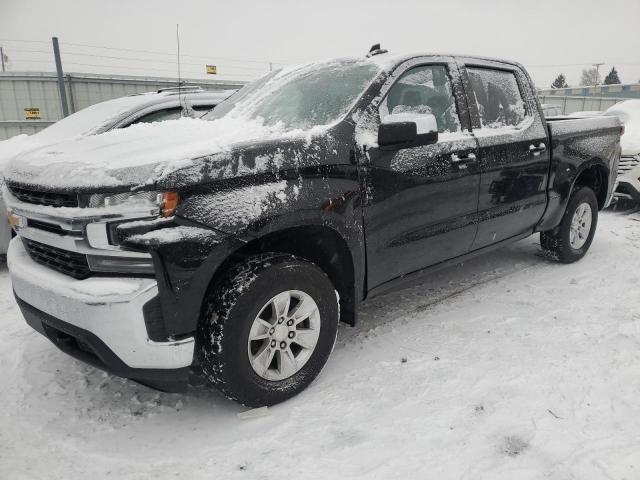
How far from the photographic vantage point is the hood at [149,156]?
6.93 ft

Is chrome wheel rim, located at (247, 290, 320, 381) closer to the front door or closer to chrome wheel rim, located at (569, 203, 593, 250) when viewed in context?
the front door

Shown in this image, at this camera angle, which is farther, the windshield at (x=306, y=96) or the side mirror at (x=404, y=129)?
the windshield at (x=306, y=96)

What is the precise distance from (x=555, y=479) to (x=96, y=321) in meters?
2.00

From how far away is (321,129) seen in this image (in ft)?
8.86

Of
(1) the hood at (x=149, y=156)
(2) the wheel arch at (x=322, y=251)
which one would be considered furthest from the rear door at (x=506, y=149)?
(1) the hood at (x=149, y=156)

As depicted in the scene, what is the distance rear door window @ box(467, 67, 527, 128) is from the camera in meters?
3.65

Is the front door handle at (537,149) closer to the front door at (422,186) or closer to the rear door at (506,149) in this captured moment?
the rear door at (506,149)

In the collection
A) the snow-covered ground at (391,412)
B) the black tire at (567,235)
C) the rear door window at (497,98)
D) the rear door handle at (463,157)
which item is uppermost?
the rear door window at (497,98)

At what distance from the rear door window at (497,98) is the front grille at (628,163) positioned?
147 inches

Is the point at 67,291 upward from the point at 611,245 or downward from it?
upward

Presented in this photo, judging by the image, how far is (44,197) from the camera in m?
2.30

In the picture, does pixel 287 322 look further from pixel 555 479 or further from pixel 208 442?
pixel 555 479

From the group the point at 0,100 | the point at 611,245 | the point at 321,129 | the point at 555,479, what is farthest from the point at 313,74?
the point at 0,100

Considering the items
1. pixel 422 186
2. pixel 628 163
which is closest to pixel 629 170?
pixel 628 163
